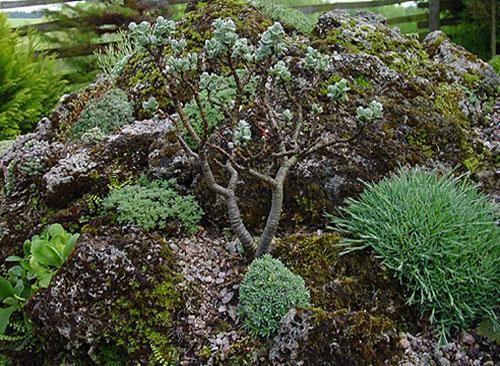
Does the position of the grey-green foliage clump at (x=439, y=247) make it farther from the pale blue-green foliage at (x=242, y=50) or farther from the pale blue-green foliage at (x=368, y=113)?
the pale blue-green foliage at (x=242, y=50)

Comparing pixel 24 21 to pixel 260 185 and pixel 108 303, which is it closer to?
pixel 260 185

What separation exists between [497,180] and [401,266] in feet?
5.85

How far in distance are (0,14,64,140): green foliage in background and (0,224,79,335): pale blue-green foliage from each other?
6.15 m

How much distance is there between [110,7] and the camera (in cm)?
1255

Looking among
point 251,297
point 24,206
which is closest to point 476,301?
point 251,297

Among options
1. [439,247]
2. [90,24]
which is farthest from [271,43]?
[90,24]

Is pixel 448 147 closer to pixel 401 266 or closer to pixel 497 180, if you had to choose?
pixel 497 180

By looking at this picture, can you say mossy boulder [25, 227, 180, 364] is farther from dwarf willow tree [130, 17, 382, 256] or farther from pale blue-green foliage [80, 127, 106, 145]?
pale blue-green foliage [80, 127, 106, 145]

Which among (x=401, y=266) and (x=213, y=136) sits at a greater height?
(x=213, y=136)

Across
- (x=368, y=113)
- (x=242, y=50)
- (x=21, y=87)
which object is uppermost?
(x=242, y=50)

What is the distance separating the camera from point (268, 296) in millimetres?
3346

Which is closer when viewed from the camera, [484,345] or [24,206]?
[484,345]

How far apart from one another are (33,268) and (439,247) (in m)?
2.64

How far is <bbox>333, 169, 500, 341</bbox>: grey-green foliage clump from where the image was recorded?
3.43 metres
